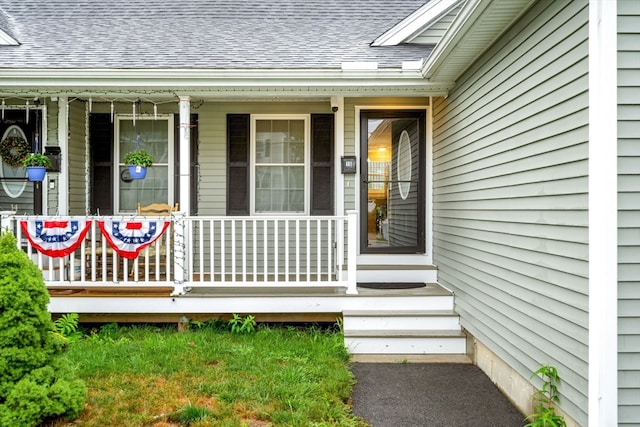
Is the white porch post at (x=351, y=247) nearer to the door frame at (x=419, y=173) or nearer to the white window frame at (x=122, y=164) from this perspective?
the door frame at (x=419, y=173)

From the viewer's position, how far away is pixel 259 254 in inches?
258

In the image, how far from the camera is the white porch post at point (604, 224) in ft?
8.29

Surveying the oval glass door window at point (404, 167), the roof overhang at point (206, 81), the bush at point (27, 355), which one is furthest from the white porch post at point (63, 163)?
the oval glass door window at point (404, 167)

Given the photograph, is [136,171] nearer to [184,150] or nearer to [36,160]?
[184,150]

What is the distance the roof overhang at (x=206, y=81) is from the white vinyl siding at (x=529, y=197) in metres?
0.82

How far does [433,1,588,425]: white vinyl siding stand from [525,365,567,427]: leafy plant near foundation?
0.07m

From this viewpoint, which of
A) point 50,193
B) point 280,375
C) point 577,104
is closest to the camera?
point 577,104

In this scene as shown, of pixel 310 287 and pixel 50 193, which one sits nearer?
pixel 310 287

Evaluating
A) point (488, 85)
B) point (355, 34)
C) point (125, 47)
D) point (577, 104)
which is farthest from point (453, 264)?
point (125, 47)

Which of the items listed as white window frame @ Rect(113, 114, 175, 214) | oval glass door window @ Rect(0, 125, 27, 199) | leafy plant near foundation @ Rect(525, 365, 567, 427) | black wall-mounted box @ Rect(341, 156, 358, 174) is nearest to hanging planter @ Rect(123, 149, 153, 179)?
white window frame @ Rect(113, 114, 175, 214)

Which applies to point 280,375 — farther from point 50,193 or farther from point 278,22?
point 278,22

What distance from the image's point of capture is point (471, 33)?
389 cm

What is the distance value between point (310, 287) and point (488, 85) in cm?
293

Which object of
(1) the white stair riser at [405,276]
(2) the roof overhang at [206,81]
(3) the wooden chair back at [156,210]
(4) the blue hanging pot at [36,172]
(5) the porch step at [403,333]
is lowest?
(5) the porch step at [403,333]
